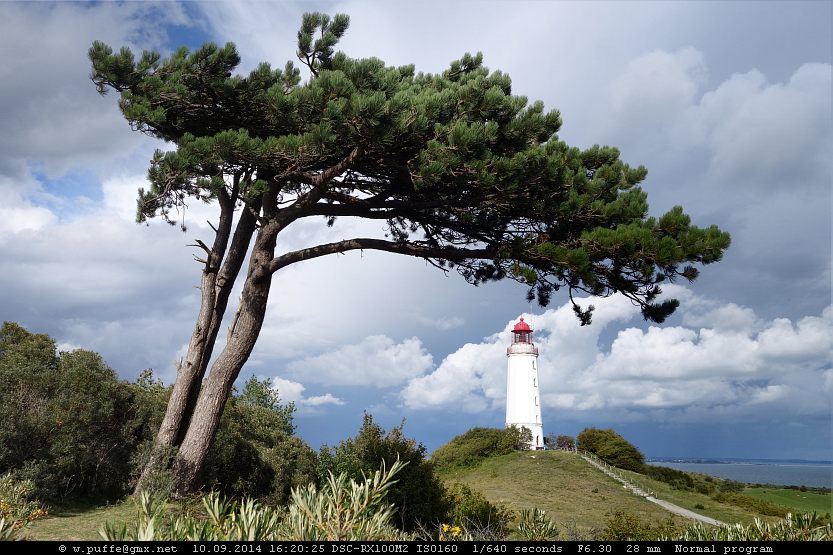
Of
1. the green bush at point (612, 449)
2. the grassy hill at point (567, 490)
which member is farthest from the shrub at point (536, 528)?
the green bush at point (612, 449)

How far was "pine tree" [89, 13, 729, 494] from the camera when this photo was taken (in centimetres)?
970

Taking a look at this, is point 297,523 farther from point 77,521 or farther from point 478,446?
point 478,446

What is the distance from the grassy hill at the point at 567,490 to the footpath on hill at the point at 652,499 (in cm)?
53

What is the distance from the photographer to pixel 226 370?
10.8m

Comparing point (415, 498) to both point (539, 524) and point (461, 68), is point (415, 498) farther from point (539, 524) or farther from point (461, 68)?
point (461, 68)

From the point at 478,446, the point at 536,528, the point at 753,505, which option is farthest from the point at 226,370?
the point at 753,505

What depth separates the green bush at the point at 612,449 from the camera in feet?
121

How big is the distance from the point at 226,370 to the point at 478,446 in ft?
79.8

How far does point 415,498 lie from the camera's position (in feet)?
40.5

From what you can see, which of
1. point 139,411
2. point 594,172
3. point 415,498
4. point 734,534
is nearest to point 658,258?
point 594,172

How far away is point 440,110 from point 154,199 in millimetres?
5259

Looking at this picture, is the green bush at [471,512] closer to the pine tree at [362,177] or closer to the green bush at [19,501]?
the pine tree at [362,177]

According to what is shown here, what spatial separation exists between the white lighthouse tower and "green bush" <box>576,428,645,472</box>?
386cm
